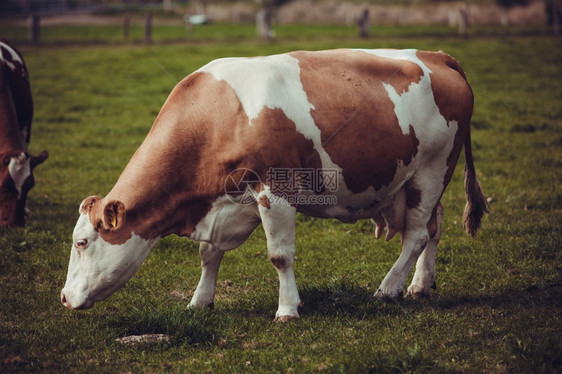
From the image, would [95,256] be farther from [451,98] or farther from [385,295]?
[451,98]

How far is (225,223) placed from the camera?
5.54 meters

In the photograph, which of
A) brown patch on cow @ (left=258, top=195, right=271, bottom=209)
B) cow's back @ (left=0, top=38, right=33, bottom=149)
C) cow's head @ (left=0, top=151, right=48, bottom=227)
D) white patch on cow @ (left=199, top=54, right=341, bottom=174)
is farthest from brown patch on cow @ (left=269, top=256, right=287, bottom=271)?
cow's back @ (left=0, top=38, right=33, bottom=149)

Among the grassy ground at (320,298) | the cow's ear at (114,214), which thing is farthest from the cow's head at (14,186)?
the cow's ear at (114,214)

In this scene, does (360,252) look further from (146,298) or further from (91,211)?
(91,211)

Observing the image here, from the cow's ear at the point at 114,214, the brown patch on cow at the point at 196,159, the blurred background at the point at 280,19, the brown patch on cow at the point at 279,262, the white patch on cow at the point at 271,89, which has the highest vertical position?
the white patch on cow at the point at 271,89

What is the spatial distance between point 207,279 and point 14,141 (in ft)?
14.4

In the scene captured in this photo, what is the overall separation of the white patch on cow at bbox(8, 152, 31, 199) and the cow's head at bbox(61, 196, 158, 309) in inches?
147

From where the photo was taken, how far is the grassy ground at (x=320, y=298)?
4.90 meters

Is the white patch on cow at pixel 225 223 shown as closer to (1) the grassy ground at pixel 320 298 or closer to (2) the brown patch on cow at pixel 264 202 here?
(2) the brown patch on cow at pixel 264 202


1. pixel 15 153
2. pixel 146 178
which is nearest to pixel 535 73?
pixel 15 153

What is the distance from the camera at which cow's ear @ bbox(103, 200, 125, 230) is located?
5164mm

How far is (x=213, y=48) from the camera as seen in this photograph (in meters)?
26.2

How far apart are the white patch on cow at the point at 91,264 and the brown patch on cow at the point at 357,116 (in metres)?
1.81

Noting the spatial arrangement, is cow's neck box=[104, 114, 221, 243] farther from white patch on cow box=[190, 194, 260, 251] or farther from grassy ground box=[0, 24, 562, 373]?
grassy ground box=[0, 24, 562, 373]
